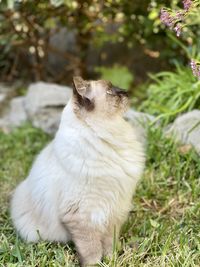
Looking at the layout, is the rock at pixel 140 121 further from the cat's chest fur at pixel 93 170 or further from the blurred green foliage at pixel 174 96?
the cat's chest fur at pixel 93 170

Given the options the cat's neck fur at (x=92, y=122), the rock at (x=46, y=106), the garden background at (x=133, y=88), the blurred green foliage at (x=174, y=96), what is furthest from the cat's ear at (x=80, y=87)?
the rock at (x=46, y=106)

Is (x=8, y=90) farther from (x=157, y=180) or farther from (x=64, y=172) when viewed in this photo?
(x=64, y=172)

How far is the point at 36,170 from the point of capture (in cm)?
307

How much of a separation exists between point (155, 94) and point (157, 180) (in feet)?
4.62

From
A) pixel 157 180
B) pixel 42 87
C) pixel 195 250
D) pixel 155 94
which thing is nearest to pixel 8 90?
pixel 42 87

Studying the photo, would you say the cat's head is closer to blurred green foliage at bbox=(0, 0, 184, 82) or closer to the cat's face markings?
the cat's face markings

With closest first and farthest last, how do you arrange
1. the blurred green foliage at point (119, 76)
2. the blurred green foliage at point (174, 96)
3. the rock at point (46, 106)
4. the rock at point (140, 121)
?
the rock at point (140, 121), the blurred green foliage at point (174, 96), the rock at point (46, 106), the blurred green foliage at point (119, 76)

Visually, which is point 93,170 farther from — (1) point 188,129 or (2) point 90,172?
(1) point 188,129

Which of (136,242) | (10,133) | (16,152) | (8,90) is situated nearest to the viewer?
(136,242)

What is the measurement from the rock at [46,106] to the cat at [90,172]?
7.36 ft

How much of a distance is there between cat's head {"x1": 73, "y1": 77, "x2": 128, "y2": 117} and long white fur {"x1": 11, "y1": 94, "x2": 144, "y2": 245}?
0.05 meters

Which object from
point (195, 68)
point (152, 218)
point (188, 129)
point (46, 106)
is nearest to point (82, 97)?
point (195, 68)

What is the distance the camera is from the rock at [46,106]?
5227 millimetres

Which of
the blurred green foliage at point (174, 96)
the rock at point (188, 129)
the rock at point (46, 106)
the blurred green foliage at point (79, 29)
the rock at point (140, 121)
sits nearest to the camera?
the rock at point (188, 129)
